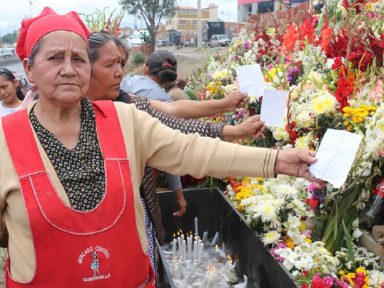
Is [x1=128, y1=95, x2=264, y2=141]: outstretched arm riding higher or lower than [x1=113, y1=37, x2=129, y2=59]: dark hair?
lower

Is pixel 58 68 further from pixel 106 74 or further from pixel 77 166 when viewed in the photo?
pixel 106 74

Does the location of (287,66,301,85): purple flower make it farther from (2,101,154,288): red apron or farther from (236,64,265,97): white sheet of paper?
(2,101,154,288): red apron

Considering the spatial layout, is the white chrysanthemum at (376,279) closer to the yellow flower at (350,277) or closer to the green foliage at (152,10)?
the yellow flower at (350,277)

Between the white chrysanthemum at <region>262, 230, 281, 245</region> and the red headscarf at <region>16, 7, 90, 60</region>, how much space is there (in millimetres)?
1464

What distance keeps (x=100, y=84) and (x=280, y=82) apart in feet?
4.17

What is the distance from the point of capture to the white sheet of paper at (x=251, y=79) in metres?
2.41

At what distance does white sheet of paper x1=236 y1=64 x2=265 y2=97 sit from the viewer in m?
2.41

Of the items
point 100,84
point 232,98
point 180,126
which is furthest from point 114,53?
point 232,98

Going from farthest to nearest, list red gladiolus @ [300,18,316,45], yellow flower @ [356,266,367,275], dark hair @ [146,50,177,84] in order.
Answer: dark hair @ [146,50,177,84] < red gladiolus @ [300,18,316,45] < yellow flower @ [356,266,367,275]

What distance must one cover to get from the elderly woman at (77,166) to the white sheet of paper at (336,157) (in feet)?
0.17

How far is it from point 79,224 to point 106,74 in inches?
38.9

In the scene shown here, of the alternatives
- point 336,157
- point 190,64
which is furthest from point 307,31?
point 190,64

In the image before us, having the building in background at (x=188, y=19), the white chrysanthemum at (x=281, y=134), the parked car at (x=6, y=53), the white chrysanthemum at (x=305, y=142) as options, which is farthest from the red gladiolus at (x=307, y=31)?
the building in background at (x=188, y=19)

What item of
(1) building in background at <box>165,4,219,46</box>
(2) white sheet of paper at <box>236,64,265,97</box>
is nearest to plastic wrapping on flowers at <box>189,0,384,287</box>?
(2) white sheet of paper at <box>236,64,265,97</box>
